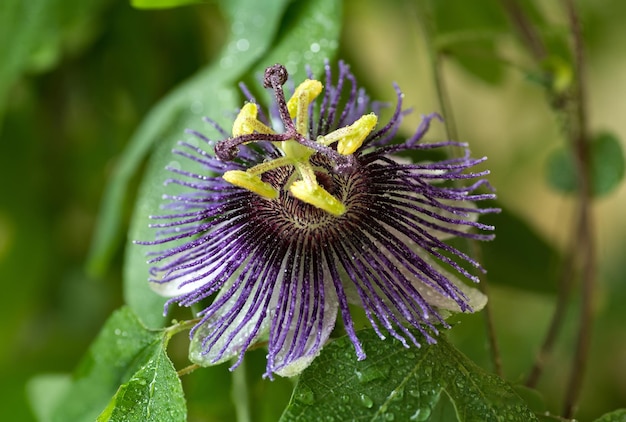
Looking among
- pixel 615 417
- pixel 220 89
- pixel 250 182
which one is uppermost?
pixel 220 89

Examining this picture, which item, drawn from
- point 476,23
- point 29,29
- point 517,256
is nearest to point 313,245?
point 517,256

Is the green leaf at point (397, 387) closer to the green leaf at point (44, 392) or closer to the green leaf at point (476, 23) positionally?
the green leaf at point (44, 392)

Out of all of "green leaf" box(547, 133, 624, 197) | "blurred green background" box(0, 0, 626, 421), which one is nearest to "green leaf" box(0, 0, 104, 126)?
"blurred green background" box(0, 0, 626, 421)

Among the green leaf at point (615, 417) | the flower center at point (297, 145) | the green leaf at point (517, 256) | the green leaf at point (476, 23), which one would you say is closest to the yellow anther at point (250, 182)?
the flower center at point (297, 145)

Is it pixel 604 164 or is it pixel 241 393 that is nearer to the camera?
pixel 241 393

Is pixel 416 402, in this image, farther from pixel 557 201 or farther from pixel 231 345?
pixel 557 201

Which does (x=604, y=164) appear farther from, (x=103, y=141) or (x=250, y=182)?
(x=103, y=141)
